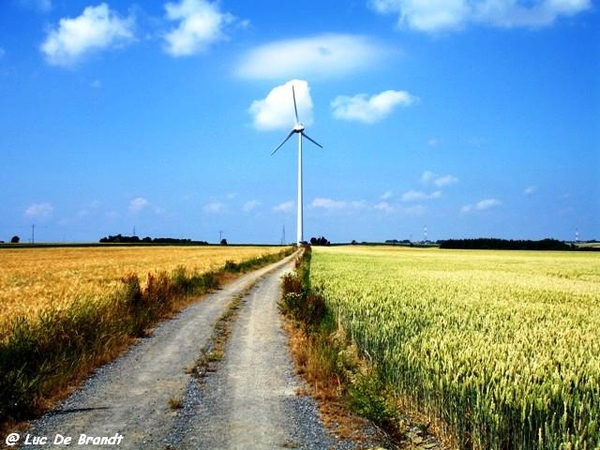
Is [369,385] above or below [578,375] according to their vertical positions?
below

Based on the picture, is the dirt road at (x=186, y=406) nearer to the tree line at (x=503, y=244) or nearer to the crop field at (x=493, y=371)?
the crop field at (x=493, y=371)

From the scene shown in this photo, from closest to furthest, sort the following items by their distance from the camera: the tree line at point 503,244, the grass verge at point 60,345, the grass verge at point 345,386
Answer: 1. the grass verge at point 345,386
2. the grass verge at point 60,345
3. the tree line at point 503,244

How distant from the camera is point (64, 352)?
1131cm

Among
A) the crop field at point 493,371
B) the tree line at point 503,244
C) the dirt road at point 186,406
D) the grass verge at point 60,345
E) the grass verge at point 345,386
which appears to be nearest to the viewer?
the crop field at point 493,371

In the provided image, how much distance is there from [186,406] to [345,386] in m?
3.07

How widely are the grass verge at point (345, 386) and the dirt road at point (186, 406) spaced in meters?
0.36

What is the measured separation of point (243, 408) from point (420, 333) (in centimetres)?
394

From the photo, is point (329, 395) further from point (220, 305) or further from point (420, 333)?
point (220, 305)

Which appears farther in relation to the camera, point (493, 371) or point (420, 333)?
point (420, 333)

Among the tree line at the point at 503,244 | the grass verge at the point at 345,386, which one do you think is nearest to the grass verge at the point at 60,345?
the grass verge at the point at 345,386

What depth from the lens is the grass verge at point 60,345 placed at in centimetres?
872

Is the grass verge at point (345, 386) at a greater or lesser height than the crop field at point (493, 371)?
lesser

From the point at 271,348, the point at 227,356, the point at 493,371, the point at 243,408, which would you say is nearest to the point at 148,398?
the point at 243,408

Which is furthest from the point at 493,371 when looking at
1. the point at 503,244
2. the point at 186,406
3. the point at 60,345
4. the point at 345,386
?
the point at 503,244
